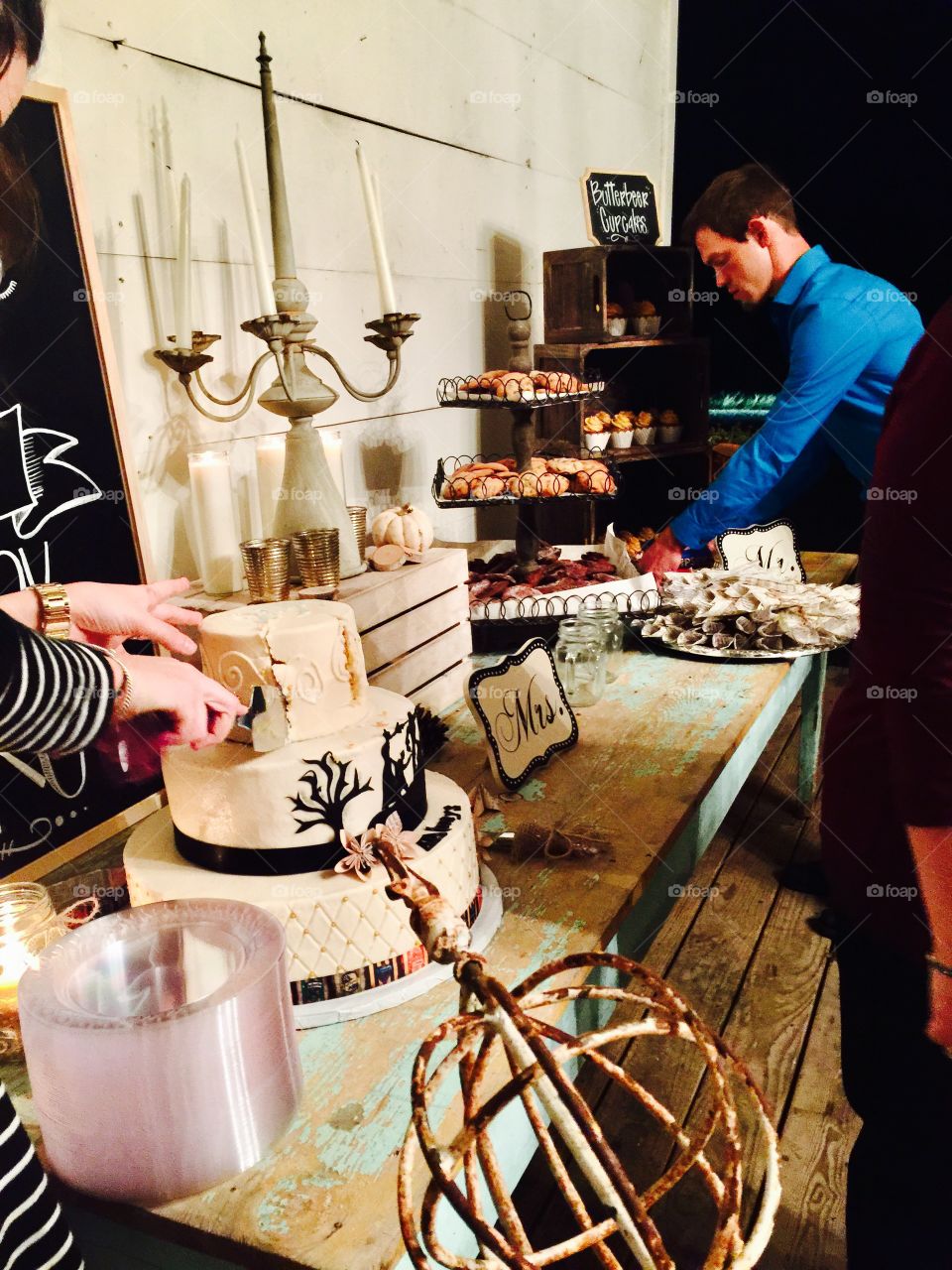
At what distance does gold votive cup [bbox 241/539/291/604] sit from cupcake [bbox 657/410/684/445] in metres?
2.65

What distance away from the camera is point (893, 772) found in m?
1.16

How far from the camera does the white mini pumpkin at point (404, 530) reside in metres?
1.84

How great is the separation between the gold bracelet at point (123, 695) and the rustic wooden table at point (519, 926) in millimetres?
331

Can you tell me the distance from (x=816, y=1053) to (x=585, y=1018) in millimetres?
1432

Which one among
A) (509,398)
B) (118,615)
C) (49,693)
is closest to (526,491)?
(509,398)

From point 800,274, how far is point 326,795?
2.68 m

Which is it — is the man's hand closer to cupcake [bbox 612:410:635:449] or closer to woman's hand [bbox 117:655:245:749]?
cupcake [bbox 612:410:635:449]

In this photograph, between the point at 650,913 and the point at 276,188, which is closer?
the point at 650,913

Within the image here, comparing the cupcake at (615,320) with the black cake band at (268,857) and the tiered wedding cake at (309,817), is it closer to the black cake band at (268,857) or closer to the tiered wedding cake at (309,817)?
the tiered wedding cake at (309,817)

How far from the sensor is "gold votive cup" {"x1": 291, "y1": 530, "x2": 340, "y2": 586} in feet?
5.09

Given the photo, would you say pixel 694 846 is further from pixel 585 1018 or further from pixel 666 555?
pixel 666 555

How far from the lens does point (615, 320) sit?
11.3 ft

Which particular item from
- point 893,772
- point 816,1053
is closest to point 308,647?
point 893,772

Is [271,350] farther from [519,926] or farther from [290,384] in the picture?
[519,926]
